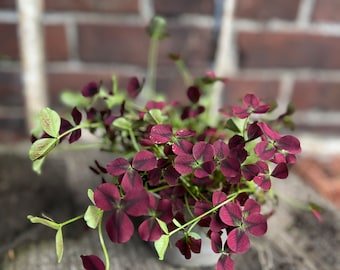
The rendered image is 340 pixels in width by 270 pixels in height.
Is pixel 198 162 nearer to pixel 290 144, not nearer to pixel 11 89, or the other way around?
pixel 290 144

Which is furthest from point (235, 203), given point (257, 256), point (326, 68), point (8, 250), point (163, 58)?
point (326, 68)

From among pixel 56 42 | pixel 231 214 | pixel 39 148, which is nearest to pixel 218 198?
pixel 231 214

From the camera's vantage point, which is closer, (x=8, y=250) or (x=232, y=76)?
(x=8, y=250)

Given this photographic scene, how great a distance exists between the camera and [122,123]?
26.4 inches

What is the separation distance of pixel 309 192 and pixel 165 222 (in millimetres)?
517

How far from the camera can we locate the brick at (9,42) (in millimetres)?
1033

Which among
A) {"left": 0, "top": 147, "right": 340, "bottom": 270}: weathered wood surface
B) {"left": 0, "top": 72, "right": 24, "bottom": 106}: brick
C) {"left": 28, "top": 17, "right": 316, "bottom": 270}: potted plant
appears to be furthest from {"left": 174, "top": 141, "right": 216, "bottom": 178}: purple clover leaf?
{"left": 0, "top": 72, "right": 24, "bottom": 106}: brick

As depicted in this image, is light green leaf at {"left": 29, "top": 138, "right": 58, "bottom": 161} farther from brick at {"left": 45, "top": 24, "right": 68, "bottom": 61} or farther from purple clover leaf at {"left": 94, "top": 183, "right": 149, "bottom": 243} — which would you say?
brick at {"left": 45, "top": 24, "right": 68, "bottom": 61}

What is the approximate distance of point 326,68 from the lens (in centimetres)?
114

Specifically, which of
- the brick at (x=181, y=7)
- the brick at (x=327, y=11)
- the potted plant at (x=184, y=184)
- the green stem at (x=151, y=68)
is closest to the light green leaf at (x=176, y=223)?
the potted plant at (x=184, y=184)

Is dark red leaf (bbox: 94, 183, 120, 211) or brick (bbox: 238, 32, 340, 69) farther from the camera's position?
brick (bbox: 238, 32, 340, 69)

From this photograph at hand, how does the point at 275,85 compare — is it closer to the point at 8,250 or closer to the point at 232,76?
the point at 232,76

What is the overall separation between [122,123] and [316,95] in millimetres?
701

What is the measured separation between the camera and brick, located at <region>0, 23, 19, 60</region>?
1.03 m
